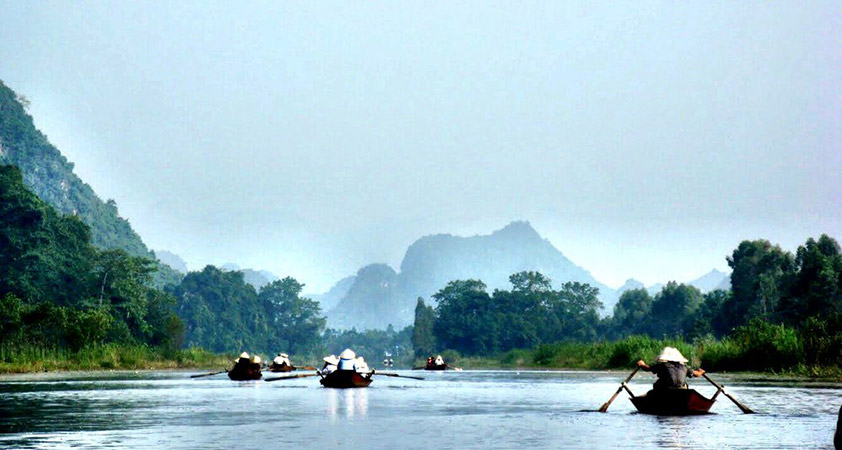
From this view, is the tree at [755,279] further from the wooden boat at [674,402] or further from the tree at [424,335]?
the tree at [424,335]

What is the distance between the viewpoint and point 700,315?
405 feet

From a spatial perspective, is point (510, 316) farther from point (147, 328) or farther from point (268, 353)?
point (147, 328)

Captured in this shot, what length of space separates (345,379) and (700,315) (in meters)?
79.9

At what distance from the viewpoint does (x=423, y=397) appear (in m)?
42.9

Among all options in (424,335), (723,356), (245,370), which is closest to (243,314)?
(424,335)

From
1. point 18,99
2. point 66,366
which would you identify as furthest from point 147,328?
point 18,99

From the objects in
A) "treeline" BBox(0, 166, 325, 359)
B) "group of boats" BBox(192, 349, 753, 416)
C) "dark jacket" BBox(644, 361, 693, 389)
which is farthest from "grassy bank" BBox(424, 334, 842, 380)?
"treeline" BBox(0, 166, 325, 359)

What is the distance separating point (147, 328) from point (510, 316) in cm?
A: 6682

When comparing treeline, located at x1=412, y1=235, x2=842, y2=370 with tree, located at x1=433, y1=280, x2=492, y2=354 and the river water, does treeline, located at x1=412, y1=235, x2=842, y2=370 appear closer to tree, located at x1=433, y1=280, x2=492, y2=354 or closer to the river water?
tree, located at x1=433, y1=280, x2=492, y2=354

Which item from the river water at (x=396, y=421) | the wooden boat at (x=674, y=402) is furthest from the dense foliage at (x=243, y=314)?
the wooden boat at (x=674, y=402)

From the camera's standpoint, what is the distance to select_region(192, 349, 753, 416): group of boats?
30.7m

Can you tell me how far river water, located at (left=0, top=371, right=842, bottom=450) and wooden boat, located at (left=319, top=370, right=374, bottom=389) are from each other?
6089mm

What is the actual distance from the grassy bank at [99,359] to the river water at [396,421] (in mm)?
25182

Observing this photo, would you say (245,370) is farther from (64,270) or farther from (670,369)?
(64,270)
